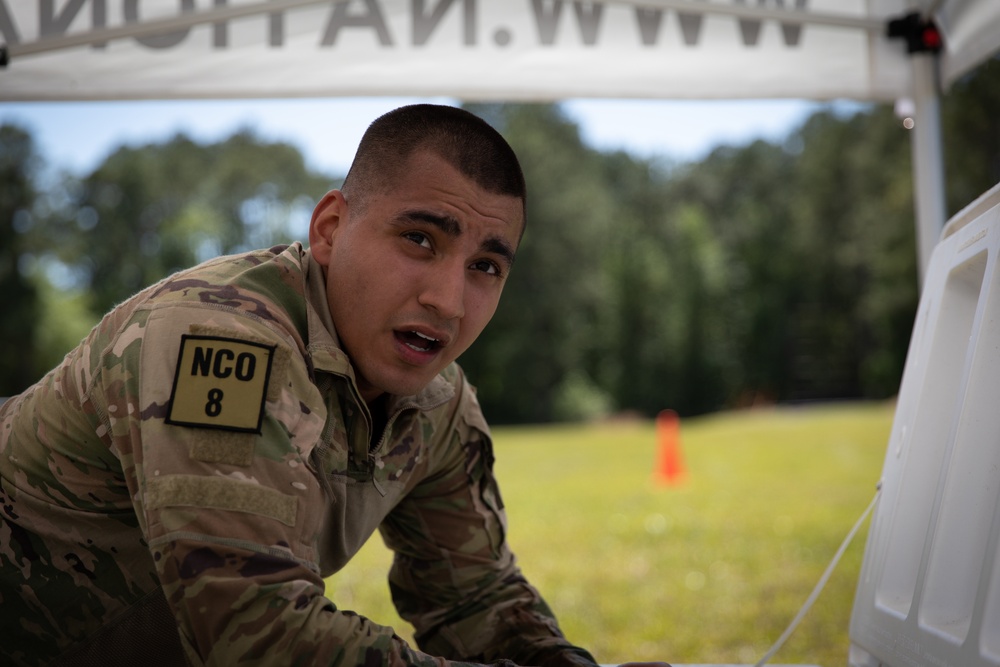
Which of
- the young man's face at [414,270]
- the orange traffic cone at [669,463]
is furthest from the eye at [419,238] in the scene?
the orange traffic cone at [669,463]

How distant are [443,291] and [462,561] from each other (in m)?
0.68

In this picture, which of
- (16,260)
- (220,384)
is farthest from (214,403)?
(16,260)

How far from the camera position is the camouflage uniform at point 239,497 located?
48.8 inches

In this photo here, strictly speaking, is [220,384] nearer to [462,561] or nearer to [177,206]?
[462,561]

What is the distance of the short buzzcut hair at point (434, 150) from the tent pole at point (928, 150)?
1428 millimetres

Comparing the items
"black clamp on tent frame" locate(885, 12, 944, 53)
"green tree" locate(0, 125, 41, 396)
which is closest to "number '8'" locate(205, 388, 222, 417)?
"black clamp on tent frame" locate(885, 12, 944, 53)

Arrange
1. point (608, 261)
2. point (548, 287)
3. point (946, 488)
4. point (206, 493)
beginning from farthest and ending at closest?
point (608, 261), point (548, 287), point (946, 488), point (206, 493)

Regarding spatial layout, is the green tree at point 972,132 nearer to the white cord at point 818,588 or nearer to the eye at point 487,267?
the white cord at point 818,588

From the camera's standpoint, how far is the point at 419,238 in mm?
1598

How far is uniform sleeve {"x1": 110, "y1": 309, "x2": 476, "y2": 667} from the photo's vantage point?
122cm

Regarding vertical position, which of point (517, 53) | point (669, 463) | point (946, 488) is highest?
point (517, 53)

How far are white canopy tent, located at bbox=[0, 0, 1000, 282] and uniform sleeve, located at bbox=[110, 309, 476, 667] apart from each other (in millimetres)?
1469

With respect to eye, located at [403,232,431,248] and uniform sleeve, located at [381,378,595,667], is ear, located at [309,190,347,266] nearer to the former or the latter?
eye, located at [403,232,431,248]

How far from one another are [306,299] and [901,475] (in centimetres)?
114
